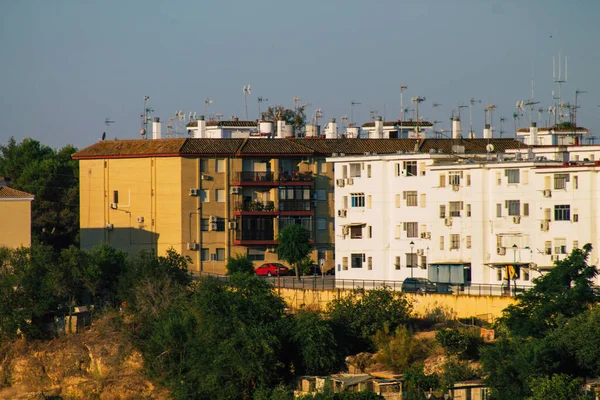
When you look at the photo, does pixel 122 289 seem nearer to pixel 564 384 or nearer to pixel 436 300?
pixel 436 300

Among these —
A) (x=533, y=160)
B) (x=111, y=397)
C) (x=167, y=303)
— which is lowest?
(x=111, y=397)

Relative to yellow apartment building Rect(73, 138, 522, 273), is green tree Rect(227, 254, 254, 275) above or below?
below

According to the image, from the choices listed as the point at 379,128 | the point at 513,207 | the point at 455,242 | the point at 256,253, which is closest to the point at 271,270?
the point at 256,253

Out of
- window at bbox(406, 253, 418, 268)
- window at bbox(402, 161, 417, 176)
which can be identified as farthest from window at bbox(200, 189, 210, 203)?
window at bbox(406, 253, 418, 268)

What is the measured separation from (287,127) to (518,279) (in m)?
27.9

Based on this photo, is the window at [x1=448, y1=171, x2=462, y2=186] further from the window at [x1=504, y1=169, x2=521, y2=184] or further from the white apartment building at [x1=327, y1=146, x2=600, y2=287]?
the window at [x1=504, y1=169, x2=521, y2=184]

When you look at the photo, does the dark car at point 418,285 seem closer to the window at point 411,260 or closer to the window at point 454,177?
the window at point 411,260

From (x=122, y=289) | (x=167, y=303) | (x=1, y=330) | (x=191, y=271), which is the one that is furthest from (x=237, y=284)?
(x=191, y=271)

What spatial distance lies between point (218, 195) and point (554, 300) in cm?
3198

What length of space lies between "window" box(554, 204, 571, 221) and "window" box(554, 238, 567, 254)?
3.18 ft

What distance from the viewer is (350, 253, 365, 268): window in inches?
2703

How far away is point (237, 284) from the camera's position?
57.3m

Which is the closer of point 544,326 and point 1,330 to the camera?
point 544,326

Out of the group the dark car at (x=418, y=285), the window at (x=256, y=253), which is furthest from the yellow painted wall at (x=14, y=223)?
the dark car at (x=418, y=285)
